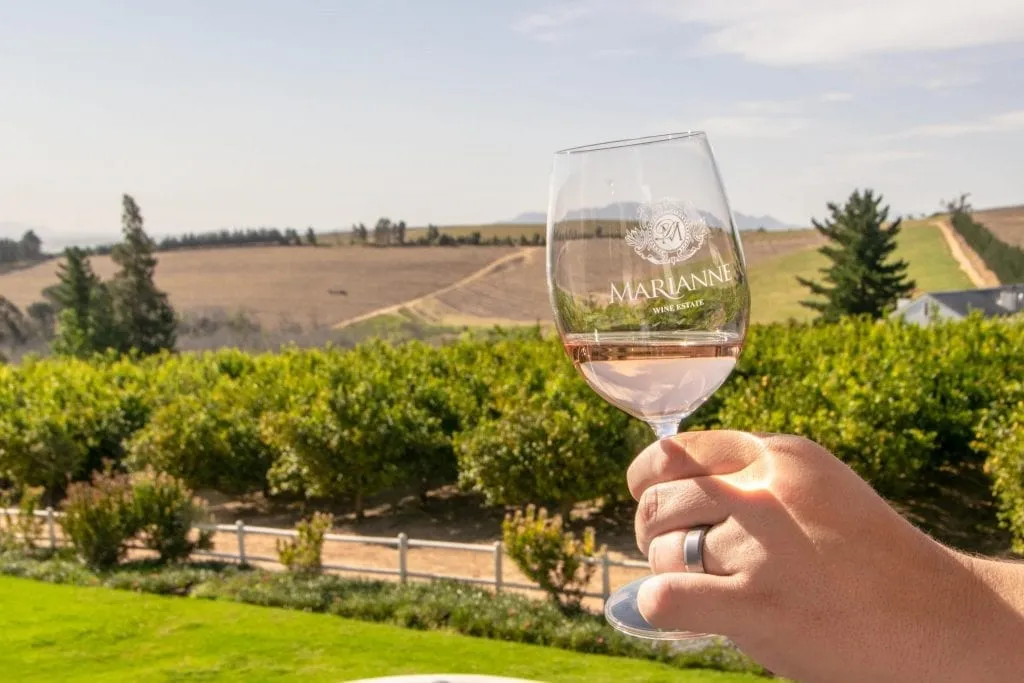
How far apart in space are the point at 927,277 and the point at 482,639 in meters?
67.5

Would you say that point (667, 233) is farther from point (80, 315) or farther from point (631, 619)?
point (80, 315)

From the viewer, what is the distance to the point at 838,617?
1.02 m

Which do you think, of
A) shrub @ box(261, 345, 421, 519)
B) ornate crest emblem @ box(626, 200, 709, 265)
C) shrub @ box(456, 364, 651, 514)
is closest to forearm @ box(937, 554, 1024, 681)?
ornate crest emblem @ box(626, 200, 709, 265)

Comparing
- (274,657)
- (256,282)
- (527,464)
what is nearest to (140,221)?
(256,282)

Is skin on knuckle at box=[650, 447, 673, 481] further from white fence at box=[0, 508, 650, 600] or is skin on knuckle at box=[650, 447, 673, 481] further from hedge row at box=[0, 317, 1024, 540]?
hedge row at box=[0, 317, 1024, 540]

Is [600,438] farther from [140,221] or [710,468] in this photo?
[140,221]

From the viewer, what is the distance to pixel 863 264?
57.9 metres

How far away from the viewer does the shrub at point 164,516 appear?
10273mm

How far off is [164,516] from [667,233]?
10204 millimetres

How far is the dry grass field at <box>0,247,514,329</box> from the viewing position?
63.5 metres

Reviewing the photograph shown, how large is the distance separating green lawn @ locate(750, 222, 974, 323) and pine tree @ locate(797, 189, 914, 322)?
664 cm

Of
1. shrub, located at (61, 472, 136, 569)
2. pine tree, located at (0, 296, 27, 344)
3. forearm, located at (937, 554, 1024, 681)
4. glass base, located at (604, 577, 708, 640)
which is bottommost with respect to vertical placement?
pine tree, located at (0, 296, 27, 344)

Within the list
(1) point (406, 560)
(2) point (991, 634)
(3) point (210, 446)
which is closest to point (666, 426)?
(2) point (991, 634)

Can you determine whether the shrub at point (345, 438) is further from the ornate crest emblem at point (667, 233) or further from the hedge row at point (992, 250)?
the hedge row at point (992, 250)
